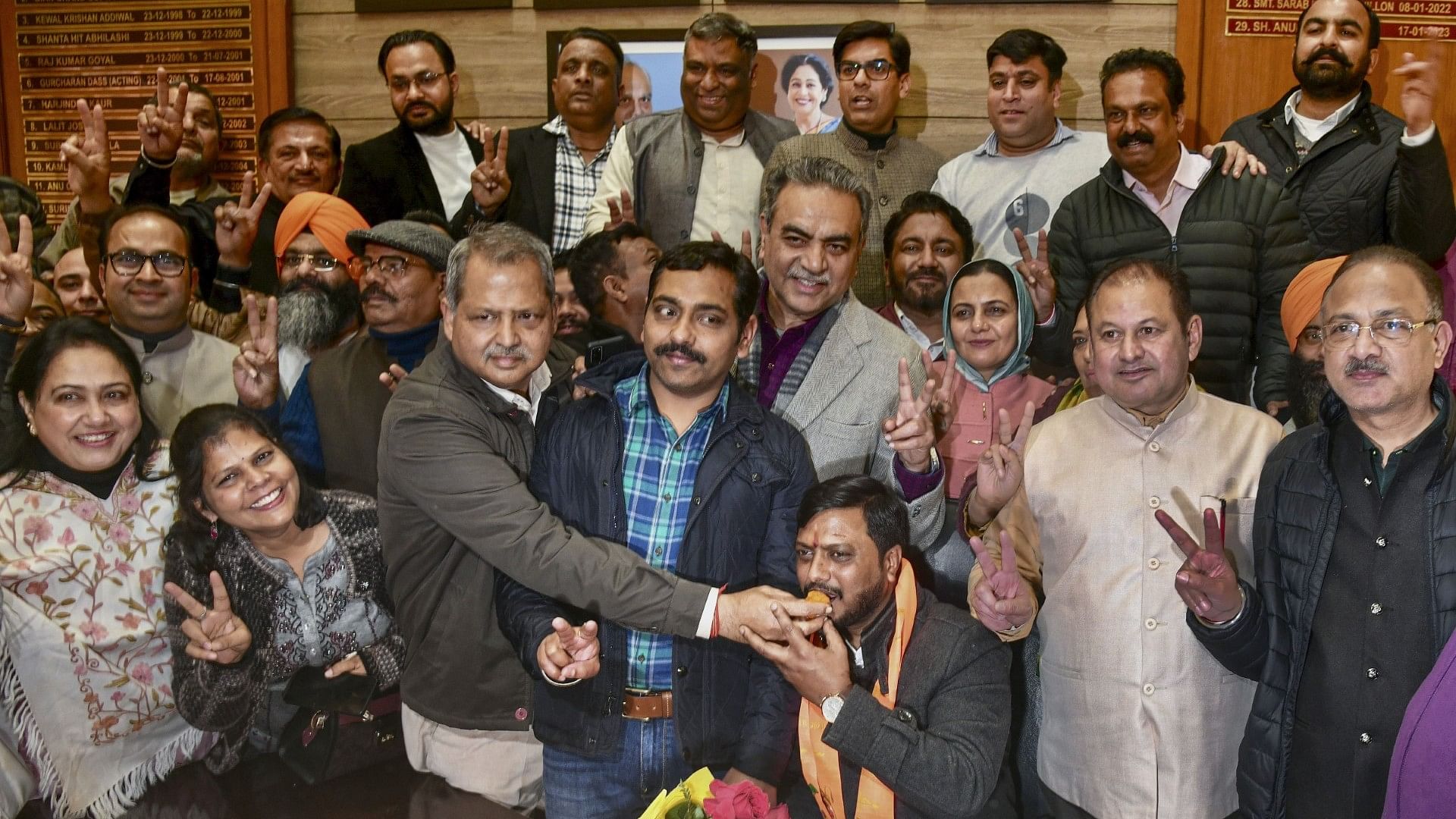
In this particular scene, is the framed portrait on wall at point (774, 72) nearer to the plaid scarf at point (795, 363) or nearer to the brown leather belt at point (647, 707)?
the plaid scarf at point (795, 363)

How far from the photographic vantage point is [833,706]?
2393 mm

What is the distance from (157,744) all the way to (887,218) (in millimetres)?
2697

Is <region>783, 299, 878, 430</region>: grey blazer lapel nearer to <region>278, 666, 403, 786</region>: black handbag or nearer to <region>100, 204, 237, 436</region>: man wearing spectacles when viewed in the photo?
<region>278, 666, 403, 786</region>: black handbag

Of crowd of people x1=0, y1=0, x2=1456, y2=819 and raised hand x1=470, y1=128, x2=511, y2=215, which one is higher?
raised hand x1=470, y1=128, x2=511, y2=215

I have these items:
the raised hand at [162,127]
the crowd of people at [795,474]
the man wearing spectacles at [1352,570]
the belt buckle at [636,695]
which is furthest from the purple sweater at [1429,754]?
the raised hand at [162,127]

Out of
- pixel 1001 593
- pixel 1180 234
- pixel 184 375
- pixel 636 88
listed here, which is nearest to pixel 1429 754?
pixel 1001 593

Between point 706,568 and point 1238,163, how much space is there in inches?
89.4

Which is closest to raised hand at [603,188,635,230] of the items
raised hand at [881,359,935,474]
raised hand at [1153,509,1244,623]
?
raised hand at [881,359,935,474]

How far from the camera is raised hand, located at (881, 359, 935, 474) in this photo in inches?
104

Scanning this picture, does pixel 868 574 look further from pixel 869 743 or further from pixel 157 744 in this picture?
pixel 157 744

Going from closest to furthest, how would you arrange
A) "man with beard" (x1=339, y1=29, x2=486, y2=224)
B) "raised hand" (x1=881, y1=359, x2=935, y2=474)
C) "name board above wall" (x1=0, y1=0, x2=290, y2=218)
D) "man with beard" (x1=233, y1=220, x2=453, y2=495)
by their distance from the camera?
"raised hand" (x1=881, y1=359, x2=935, y2=474), "man with beard" (x1=233, y1=220, x2=453, y2=495), "man with beard" (x1=339, y1=29, x2=486, y2=224), "name board above wall" (x1=0, y1=0, x2=290, y2=218)

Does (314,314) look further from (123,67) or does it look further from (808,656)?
(123,67)

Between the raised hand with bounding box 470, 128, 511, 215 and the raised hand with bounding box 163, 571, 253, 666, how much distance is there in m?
1.61

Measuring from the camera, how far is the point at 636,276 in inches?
146
